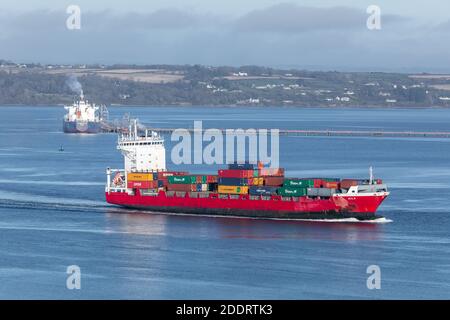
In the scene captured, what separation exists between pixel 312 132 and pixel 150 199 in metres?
70.9

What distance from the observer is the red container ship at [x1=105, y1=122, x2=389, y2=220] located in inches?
2010

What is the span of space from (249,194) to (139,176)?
253 inches

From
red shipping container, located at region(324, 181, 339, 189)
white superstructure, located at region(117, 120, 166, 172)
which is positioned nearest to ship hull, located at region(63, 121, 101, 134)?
white superstructure, located at region(117, 120, 166, 172)

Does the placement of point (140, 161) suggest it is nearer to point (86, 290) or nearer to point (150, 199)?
point (150, 199)

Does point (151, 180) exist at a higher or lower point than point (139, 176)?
lower

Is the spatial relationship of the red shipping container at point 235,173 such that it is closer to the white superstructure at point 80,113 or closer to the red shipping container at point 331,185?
the red shipping container at point 331,185

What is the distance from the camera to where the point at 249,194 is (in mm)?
52812

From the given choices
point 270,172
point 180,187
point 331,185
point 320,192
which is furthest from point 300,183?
point 180,187

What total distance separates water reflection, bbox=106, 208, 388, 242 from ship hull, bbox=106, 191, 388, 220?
1.32 feet

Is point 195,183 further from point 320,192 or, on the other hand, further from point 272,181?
point 320,192

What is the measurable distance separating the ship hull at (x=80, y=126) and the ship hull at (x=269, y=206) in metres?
74.2

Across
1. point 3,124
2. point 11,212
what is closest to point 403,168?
point 11,212

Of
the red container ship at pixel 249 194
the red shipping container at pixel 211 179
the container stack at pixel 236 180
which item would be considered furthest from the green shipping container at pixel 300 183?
the red shipping container at pixel 211 179

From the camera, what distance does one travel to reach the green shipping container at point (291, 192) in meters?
51.5
